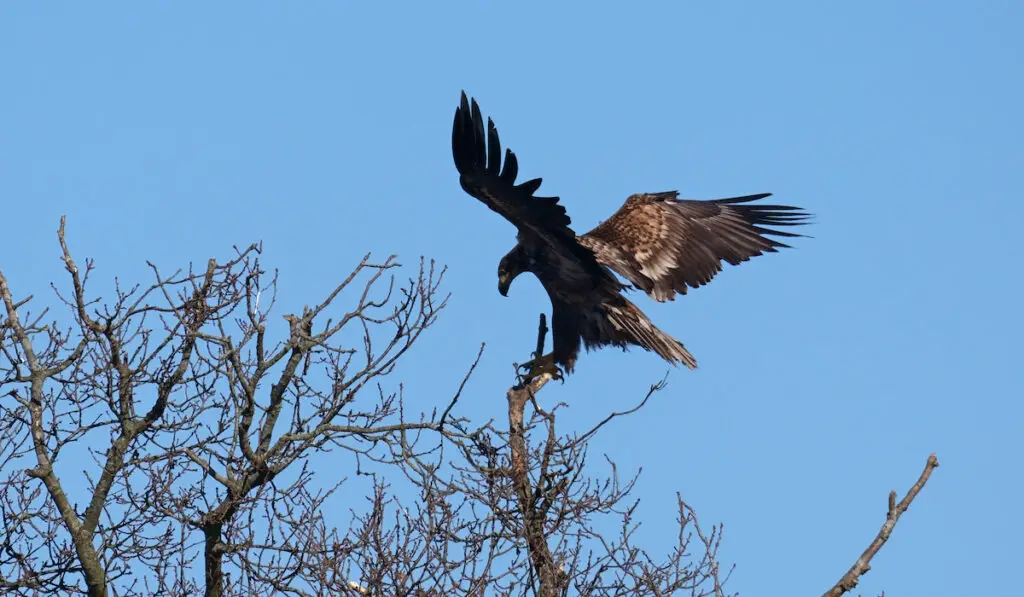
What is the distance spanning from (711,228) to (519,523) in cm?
486

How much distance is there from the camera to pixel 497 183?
316 inches

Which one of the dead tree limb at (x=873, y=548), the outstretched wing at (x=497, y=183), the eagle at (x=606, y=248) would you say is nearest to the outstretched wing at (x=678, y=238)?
the eagle at (x=606, y=248)

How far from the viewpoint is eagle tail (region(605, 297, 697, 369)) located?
860cm

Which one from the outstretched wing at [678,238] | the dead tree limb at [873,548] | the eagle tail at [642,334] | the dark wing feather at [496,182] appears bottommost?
the dead tree limb at [873,548]

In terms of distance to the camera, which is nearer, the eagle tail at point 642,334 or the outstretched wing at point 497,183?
the outstretched wing at point 497,183

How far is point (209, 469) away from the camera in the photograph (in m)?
6.12

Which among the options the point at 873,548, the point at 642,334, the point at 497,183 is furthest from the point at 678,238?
the point at 873,548

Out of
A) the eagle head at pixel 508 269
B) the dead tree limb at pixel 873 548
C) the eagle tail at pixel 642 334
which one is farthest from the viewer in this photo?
the eagle head at pixel 508 269

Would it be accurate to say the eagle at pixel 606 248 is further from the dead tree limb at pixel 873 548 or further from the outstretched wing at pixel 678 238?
the dead tree limb at pixel 873 548

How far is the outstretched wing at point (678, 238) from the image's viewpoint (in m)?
9.45

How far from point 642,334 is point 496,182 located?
1568 millimetres

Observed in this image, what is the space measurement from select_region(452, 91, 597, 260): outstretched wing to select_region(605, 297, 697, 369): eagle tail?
24.7 inches

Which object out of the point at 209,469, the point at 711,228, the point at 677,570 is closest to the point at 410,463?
the point at 209,469

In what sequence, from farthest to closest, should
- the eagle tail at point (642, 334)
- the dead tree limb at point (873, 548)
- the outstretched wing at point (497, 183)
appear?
the eagle tail at point (642, 334)
the outstretched wing at point (497, 183)
the dead tree limb at point (873, 548)
